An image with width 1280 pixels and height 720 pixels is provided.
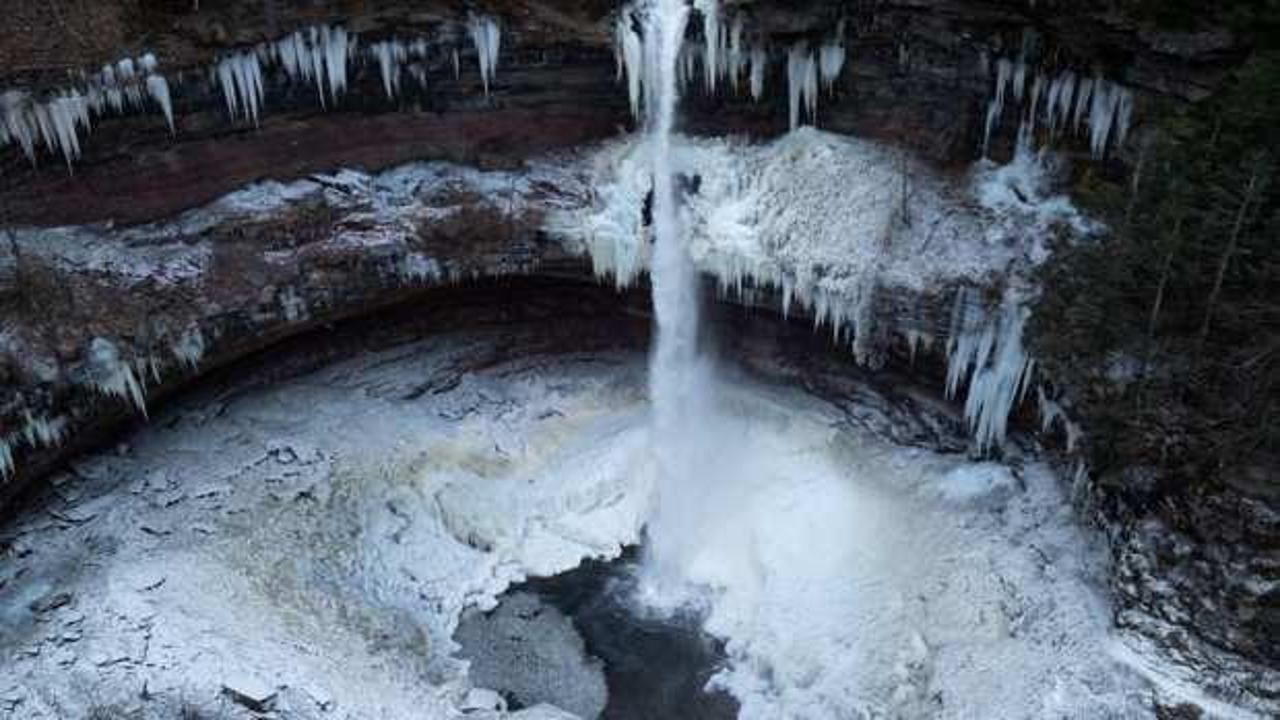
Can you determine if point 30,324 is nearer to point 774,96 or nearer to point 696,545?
point 696,545

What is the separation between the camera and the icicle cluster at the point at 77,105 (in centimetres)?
1823

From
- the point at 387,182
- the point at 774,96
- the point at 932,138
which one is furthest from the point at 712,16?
the point at 387,182

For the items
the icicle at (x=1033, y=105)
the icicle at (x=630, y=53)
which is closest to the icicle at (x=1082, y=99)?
the icicle at (x=1033, y=105)

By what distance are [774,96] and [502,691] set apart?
11.9m

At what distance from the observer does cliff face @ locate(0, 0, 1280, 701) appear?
1802 centimetres

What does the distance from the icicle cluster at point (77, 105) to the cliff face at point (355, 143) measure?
5.1 inches

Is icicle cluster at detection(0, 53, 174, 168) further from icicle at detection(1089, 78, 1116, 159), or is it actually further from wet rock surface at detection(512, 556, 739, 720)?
icicle at detection(1089, 78, 1116, 159)

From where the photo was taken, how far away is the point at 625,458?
20.7 metres

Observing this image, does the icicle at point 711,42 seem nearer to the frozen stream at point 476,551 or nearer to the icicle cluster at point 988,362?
the frozen stream at point 476,551

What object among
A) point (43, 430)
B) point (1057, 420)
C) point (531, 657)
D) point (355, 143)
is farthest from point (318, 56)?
point (1057, 420)

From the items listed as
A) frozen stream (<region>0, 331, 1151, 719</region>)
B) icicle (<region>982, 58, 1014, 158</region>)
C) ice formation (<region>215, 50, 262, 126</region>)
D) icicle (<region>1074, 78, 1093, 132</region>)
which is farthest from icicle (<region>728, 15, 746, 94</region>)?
ice formation (<region>215, 50, 262, 126</region>)

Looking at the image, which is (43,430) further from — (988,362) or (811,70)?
(988,362)

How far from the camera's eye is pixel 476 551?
63.6ft

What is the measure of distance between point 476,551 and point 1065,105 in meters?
12.5
